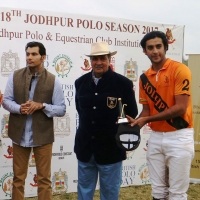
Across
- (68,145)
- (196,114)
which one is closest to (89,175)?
(68,145)

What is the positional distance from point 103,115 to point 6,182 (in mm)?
1979

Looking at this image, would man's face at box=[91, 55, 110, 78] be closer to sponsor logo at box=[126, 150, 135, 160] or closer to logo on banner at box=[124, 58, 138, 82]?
logo on banner at box=[124, 58, 138, 82]

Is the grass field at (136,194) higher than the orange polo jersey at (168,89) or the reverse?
the reverse

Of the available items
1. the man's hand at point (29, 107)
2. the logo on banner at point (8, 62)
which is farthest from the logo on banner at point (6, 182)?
the man's hand at point (29, 107)

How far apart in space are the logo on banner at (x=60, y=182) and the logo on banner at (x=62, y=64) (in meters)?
1.28

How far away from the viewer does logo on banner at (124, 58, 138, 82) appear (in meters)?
4.54

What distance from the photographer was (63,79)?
13.9ft

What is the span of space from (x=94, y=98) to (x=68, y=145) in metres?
1.60

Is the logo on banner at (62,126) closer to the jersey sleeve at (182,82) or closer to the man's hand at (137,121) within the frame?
the man's hand at (137,121)

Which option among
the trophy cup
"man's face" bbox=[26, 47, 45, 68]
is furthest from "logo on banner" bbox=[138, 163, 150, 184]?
"man's face" bbox=[26, 47, 45, 68]

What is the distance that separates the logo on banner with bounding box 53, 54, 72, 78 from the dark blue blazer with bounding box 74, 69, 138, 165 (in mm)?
1372

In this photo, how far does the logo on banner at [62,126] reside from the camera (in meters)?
4.21

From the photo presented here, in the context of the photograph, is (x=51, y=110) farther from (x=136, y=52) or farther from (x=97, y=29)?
(x=136, y=52)

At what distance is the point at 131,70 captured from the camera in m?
4.57
